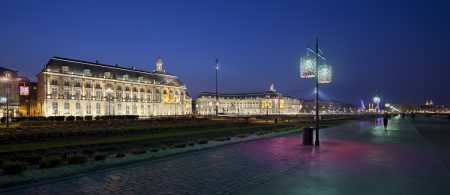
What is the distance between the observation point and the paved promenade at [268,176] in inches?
318

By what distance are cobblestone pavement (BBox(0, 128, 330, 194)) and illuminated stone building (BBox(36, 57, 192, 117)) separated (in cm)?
7070

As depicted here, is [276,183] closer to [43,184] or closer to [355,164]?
[355,164]

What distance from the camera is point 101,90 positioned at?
352 feet

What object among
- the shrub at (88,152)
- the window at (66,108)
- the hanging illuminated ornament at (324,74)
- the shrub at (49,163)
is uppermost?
the hanging illuminated ornament at (324,74)

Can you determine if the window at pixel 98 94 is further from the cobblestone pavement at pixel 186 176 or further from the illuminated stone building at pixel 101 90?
the cobblestone pavement at pixel 186 176

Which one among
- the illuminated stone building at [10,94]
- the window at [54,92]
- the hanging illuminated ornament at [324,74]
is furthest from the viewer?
the window at [54,92]

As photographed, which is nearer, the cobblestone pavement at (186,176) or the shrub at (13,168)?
the cobblestone pavement at (186,176)

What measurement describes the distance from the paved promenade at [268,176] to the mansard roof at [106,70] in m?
95.8

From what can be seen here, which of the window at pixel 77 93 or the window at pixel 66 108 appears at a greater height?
the window at pixel 77 93

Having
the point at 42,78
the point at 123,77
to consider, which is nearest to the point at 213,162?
the point at 42,78

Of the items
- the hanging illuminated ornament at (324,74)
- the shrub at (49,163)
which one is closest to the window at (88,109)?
the hanging illuminated ornament at (324,74)

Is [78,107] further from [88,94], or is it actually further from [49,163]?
[49,163]

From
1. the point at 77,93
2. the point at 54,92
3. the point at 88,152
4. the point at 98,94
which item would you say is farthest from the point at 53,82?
the point at 88,152

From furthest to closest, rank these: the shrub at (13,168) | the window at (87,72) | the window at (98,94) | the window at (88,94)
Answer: the window at (98,94) < the window at (88,94) < the window at (87,72) < the shrub at (13,168)
